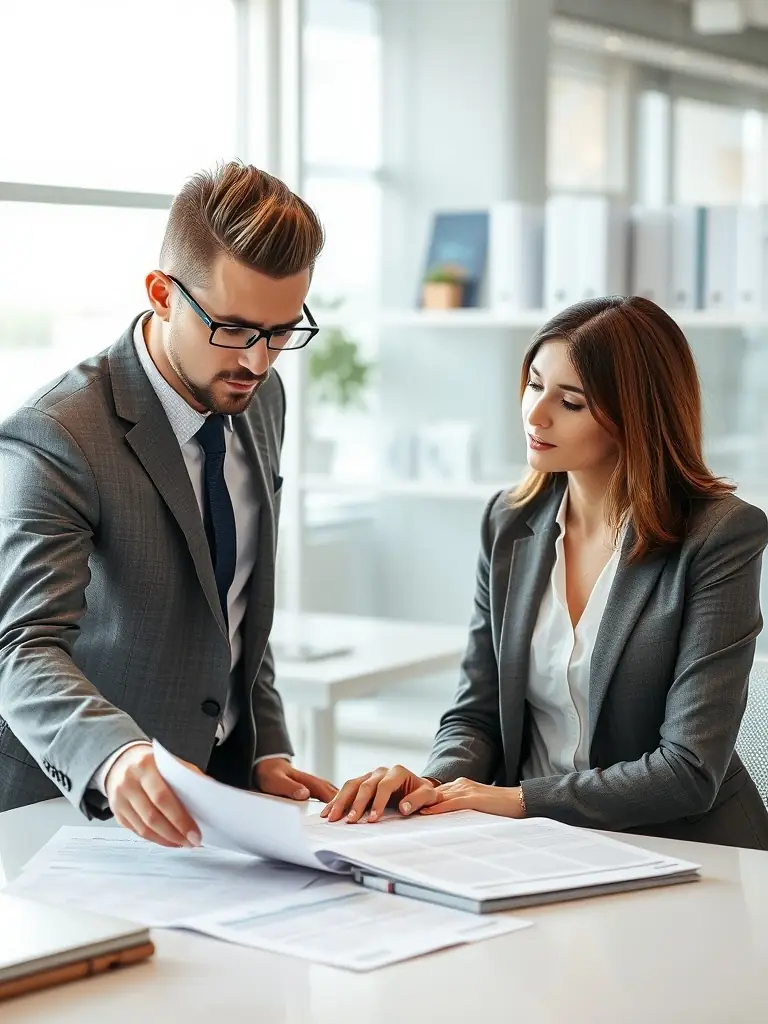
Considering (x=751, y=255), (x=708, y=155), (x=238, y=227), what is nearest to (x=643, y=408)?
(x=238, y=227)

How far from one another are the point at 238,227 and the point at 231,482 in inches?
16.0

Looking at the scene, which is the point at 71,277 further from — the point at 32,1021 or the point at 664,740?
the point at 32,1021

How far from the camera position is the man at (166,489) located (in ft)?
5.92

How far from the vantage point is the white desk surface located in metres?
3.22

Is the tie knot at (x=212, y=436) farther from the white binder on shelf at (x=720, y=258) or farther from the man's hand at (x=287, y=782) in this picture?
the white binder on shelf at (x=720, y=258)

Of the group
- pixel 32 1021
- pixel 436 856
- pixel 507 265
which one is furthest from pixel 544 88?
pixel 32 1021

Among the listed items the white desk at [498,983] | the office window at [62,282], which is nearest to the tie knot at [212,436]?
the white desk at [498,983]

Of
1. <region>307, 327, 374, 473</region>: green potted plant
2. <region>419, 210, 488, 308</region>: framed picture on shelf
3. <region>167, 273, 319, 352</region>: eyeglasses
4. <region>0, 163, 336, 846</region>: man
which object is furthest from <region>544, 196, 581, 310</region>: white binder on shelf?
<region>167, 273, 319, 352</region>: eyeglasses

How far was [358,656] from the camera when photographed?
11.5 ft

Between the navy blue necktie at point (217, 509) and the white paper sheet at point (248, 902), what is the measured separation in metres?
0.47

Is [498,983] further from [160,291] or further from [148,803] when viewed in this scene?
[160,291]

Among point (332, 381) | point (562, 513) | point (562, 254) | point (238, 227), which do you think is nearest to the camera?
point (238, 227)

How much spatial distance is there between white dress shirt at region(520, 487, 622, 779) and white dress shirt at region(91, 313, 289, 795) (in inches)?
14.7

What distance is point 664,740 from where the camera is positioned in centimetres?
196
